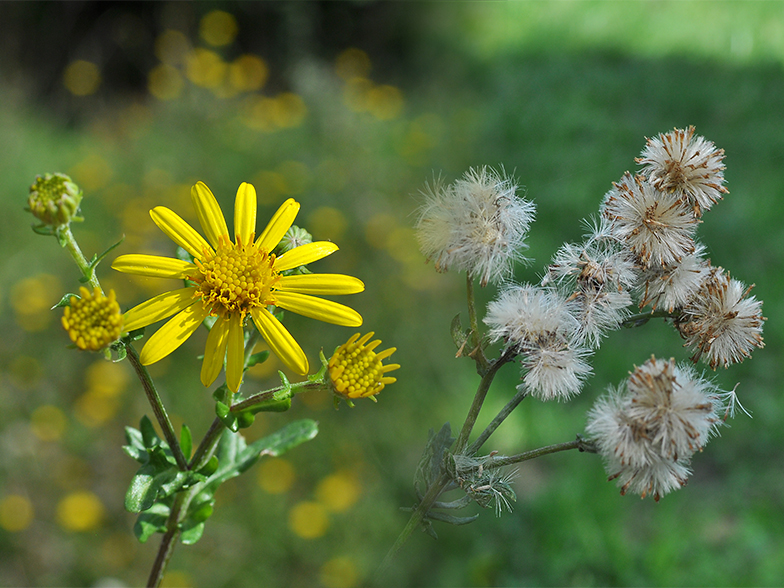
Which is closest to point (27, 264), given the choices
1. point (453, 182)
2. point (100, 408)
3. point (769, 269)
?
point (100, 408)

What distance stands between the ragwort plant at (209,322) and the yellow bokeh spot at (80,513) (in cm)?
213

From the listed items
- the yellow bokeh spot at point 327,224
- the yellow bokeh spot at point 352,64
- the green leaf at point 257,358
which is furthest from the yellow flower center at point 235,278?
the yellow bokeh spot at point 352,64

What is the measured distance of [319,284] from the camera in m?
1.21

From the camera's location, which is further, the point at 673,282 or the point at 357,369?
the point at 357,369

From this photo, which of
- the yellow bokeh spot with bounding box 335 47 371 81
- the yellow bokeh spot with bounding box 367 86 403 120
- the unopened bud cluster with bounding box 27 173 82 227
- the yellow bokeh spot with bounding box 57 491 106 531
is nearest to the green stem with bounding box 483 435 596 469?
the unopened bud cluster with bounding box 27 173 82 227

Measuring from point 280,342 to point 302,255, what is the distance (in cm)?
18

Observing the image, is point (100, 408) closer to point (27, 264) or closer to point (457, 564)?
point (27, 264)

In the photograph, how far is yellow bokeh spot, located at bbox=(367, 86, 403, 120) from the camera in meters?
5.91

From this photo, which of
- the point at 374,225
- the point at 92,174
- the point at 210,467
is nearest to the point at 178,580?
the point at 210,467

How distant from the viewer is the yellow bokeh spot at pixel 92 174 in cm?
499

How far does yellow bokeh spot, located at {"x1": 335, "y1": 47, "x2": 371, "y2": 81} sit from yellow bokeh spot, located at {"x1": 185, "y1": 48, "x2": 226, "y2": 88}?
121 centimetres

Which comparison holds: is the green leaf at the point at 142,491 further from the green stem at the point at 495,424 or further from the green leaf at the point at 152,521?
the green stem at the point at 495,424

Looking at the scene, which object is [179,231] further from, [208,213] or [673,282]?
[673,282]

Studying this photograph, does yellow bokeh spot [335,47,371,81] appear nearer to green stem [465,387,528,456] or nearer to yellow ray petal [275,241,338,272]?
yellow ray petal [275,241,338,272]
